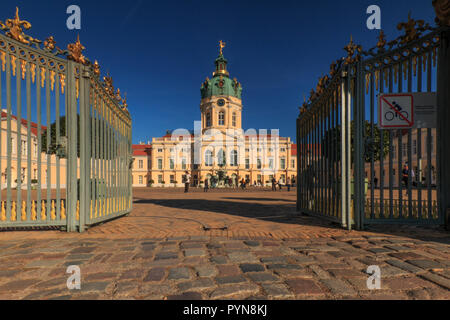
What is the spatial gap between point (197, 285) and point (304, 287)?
35.6 inches

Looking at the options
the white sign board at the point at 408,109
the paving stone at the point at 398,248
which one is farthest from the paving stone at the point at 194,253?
the white sign board at the point at 408,109

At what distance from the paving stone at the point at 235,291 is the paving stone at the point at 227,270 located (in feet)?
0.89

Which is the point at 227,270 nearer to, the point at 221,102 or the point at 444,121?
the point at 444,121

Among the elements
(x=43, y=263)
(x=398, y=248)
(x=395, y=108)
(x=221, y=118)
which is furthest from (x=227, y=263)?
(x=221, y=118)

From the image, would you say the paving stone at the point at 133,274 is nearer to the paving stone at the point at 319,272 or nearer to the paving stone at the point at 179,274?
the paving stone at the point at 179,274

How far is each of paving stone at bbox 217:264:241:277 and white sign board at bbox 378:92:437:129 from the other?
4.01 m

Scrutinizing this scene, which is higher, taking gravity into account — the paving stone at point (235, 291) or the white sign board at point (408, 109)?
the white sign board at point (408, 109)

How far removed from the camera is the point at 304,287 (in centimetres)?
212

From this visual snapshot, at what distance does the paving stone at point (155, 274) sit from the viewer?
7.55ft

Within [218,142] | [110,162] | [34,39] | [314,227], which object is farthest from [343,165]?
[218,142]

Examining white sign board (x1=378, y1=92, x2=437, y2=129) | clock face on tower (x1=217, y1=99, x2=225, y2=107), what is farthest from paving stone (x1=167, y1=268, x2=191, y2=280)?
clock face on tower (x1=217, y1=99, x2=225, y2=107)

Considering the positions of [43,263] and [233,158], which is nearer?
[43,263]

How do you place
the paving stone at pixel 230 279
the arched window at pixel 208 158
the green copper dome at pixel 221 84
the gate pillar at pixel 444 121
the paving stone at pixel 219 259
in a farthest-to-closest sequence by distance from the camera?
the green copper dome at pixel 221 84
the arched window at pixel 208 158
the gate pillar at pixel 444 121
the paving stone at pixel 219 259
the paving stone at pixel 230 279

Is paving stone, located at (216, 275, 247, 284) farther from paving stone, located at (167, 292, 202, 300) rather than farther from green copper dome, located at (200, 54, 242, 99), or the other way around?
green copper dome, located at (200, 54, 242, 99)
